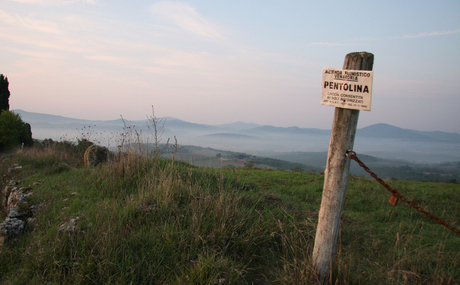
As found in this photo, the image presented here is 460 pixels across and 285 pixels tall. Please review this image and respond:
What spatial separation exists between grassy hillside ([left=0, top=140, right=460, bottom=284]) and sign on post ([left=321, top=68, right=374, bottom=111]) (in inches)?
62.6

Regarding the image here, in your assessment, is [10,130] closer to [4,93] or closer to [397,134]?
[4,93]

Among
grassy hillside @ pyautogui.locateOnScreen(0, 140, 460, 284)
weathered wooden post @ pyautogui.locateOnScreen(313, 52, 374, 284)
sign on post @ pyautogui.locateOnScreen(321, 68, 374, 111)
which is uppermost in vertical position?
sign on post @ pyautogui.locateOnScreen(321, 68, 374, 111)

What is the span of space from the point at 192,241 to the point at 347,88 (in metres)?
2.60

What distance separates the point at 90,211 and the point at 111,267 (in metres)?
1.66

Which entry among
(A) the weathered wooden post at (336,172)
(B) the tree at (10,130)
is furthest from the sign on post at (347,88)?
(B) the tree at (10,130)

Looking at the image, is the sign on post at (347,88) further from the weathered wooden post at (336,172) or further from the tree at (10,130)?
the tree at (10,130)

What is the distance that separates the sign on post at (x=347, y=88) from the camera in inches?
88.7

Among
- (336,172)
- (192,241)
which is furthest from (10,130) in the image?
(336,172)

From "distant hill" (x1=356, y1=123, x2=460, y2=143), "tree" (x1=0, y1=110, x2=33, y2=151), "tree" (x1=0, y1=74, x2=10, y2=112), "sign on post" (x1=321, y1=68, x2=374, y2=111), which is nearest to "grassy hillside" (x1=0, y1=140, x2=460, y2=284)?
"sign on post" (x1=321, y1=68, x2=374, y2=111)

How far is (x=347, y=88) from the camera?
2336mm

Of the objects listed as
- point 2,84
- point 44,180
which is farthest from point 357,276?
point 2,84

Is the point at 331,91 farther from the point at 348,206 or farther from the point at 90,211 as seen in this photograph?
the point at 348,206

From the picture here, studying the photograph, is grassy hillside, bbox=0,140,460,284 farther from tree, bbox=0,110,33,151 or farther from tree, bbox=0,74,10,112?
tree, bbox=0,74,10,112

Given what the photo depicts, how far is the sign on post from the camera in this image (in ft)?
7.39
